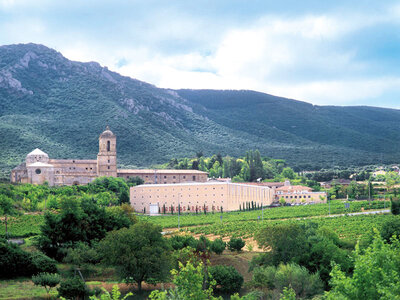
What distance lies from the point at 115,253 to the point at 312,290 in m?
11.0

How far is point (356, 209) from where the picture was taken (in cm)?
6303

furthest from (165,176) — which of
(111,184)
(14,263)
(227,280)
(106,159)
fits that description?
(227,280)

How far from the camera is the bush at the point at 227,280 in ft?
103

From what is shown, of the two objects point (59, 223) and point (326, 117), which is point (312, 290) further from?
point (326, 117)

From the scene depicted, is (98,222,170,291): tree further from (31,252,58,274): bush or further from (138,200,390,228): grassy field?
(138,200,390,228): grassy field

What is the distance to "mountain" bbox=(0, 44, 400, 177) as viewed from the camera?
12062 cm

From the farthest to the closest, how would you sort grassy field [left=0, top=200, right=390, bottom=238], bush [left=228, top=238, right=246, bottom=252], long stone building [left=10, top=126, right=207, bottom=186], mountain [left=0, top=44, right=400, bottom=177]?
mountain [left=0, top=44, right=400, bottom=177], long stone building [left=10, top=126, right=207, bottom=186], grassy field [left=0, top=200, right=390, bottom=238], bush [left=228, top=238, right=246, bottom=252]

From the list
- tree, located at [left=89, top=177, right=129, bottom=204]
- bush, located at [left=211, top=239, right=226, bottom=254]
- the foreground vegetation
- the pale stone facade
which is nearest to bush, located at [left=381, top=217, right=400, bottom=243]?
the foreground vegetation

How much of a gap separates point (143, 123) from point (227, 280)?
112 meters

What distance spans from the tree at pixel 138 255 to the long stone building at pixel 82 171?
4059cm

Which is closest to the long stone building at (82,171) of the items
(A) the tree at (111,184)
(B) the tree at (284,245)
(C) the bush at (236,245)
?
(A) the tree at (111,184)

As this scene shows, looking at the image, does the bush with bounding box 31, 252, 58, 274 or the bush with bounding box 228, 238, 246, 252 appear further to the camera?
the bush with bounding box 228, 238, 246, 252

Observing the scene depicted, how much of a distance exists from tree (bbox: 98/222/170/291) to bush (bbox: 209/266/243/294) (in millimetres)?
2789

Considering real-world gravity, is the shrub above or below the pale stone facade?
below
